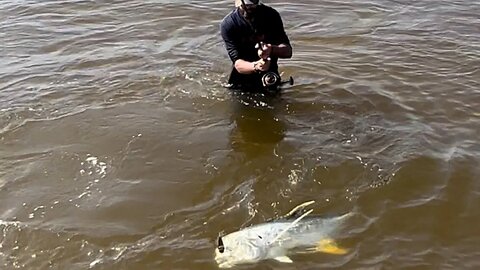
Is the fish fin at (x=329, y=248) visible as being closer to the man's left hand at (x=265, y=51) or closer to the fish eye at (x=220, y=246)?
the fish eye at (x=220, y=246)

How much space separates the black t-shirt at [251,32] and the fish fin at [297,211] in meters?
1.74

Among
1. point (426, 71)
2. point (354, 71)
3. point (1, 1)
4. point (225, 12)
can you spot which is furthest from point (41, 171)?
point (1, 1)

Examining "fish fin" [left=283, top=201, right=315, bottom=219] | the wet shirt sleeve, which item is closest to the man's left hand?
the wet shirt sleeve

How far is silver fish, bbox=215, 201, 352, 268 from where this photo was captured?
4645 millimetres

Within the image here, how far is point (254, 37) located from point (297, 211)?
207 cm

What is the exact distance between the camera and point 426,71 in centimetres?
799

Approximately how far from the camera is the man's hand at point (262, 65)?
242 inches

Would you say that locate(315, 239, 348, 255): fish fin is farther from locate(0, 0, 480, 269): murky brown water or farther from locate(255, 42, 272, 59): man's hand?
locate(255, 42, 272, 59): man's hand

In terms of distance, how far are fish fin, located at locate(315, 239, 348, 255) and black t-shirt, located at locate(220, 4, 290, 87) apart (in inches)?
88.7

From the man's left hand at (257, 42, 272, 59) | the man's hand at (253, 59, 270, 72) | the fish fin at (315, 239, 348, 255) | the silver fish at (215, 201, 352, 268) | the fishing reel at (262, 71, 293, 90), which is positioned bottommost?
the fish fin at (315, 239, 348, 255)

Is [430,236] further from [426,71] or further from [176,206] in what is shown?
[426,71]

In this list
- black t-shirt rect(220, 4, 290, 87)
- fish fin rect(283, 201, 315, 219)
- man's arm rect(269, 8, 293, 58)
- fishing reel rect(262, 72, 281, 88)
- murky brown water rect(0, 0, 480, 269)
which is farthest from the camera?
fishing reel rect(262, 72, 281, 88)

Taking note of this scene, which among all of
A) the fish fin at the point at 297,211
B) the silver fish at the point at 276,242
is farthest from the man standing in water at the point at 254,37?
the silver fish at the point at 276,242

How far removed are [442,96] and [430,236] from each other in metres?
2.81
